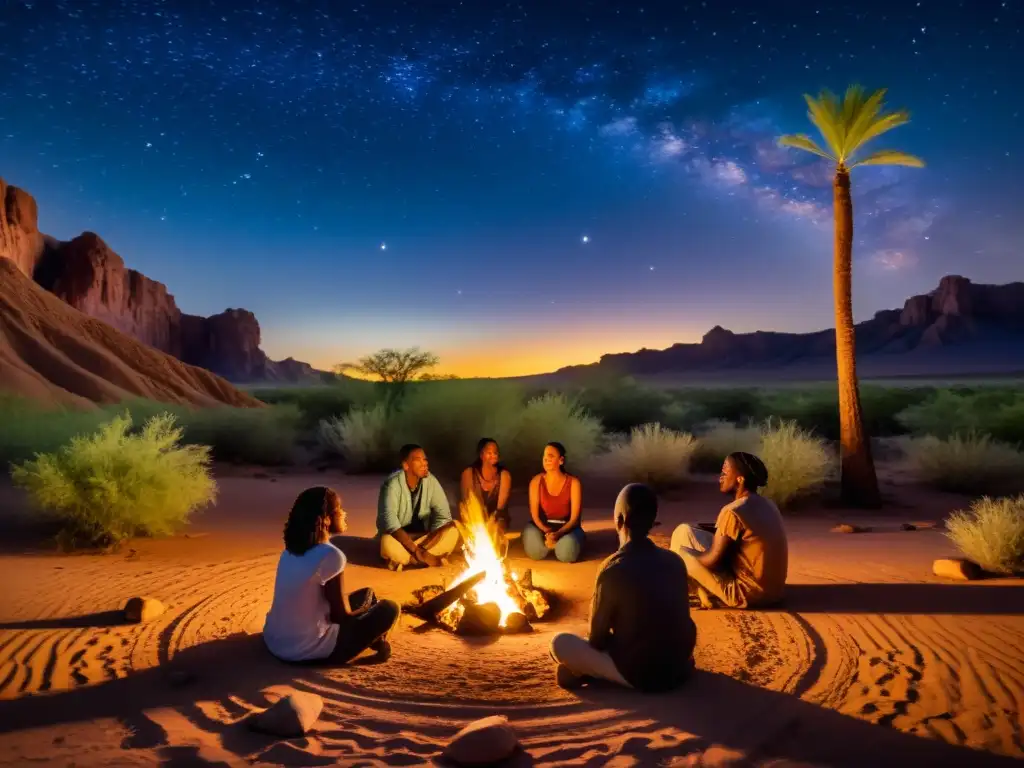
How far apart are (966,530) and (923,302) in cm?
12210

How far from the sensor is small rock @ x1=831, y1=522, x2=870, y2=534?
10997 millimetres

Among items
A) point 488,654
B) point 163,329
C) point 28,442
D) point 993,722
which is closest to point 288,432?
→ point 28,442

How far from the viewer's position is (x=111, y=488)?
31.2 ft

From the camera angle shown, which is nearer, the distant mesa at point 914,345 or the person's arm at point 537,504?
the person's arm at point 537,504

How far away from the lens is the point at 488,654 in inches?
232

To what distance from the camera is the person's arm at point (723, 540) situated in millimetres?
6281

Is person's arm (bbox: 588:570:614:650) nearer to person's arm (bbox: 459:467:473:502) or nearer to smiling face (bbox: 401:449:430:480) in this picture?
smiling face (bbox: 401:449:430:480)

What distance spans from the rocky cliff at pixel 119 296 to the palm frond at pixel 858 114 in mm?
53696

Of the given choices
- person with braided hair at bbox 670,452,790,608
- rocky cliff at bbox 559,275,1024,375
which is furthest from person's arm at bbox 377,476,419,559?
rocky cliff at bbox 559,275,1024,375

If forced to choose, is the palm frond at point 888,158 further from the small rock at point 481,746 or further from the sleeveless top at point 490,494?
the small rock at point 481,746

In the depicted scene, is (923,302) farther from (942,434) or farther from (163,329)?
(163,329)

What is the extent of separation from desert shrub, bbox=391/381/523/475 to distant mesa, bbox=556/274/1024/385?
245 feet

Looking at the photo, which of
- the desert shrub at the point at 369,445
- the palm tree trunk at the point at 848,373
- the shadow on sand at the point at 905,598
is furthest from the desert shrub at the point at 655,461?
the shadow on sand at the point at 905,598

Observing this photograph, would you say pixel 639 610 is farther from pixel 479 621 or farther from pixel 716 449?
pixel 716 449
